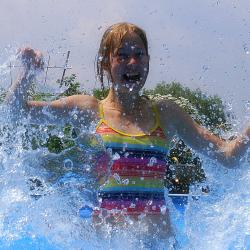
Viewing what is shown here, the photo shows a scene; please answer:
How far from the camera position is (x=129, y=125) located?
2.90 m

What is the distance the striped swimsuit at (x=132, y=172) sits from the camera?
2.77m

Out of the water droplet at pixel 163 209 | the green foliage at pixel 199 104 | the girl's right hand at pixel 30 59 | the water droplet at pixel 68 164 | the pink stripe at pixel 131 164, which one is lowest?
the green foliage at pixel 199 104

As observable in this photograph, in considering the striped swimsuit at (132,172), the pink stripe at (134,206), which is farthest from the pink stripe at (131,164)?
the pink stripe at (134,206)

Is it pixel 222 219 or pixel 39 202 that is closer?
pixel 39 202

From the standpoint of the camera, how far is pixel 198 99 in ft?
38.4

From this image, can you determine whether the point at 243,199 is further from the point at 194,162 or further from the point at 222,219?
the point at 194,162

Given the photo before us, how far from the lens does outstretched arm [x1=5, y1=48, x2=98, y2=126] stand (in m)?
2.80

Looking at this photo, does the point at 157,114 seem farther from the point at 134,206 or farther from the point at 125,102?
the point at 134,206

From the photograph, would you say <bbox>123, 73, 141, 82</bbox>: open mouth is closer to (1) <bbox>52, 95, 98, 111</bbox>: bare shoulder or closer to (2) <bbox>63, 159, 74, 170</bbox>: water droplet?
(1) <bbox>52, 95, 98, 111</bbox>: bare shoulder

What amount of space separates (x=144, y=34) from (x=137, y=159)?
64cm

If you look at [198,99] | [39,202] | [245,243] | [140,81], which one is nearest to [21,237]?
[39,202]

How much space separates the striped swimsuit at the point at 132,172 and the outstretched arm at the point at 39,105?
13cm

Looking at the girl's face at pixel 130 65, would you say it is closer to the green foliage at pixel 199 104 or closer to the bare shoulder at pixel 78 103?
the bare shoulder at pixel 78 103

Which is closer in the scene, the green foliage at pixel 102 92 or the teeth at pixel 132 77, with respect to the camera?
the teeth at pixel 132 77
